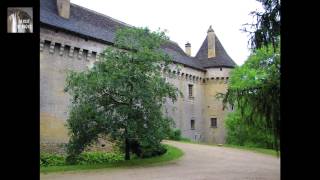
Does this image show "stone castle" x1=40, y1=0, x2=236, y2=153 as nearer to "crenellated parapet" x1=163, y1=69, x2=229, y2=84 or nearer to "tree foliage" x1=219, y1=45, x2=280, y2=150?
"crenellated parapet" x1=163, y1=69, x2=229, y2=84

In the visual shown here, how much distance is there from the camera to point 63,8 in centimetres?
2722

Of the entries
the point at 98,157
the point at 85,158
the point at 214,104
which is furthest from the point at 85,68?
the point at 214,104

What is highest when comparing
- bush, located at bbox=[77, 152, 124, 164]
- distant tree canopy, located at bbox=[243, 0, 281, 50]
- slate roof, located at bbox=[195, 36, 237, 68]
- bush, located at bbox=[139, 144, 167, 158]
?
slate roof, located at bbox=[195, 36, 237, 68]

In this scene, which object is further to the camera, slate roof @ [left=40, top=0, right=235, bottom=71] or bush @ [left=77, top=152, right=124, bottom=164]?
slate roof @ [left=40, top=0, right=235, bottom=71]

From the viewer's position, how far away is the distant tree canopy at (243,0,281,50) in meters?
8.05

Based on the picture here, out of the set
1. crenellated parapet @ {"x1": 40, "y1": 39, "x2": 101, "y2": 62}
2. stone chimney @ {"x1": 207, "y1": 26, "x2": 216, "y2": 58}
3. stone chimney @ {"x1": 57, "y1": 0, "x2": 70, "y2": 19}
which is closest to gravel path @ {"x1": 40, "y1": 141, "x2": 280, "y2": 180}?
crenellated parapet @ {"x1": 40, "y1": 39, "x2": 101, "y2": 62}

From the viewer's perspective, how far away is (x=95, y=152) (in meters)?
25.4

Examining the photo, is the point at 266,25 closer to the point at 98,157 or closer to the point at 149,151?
the point at 149,151

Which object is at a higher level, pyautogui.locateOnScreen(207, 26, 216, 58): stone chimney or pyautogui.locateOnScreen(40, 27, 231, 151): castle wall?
pyautogui.locateOnScreen(207, 26, 216, 58): stone chimney

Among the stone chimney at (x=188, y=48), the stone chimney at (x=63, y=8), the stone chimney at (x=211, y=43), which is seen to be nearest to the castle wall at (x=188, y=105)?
the stone chimney at (x=211, y=43)

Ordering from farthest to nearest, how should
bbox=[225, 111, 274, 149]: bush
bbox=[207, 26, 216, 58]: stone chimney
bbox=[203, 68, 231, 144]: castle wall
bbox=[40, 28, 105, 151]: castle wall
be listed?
bbox=[207, 26, 216, 58]: stone chimney, bbox=[203, 68, 231, 144]: castle wall, bbox=[225, 111, 274, 149]: bush, bbox=[40, 28, 105, 151]: castle wall

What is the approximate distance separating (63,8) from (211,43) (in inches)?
811

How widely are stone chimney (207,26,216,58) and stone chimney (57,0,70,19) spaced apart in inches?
769
